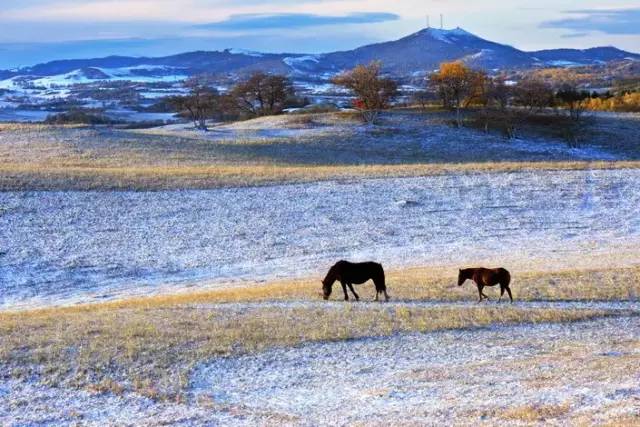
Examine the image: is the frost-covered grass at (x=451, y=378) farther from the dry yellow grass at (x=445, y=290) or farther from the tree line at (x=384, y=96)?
the tree line at (x=384, y=96)

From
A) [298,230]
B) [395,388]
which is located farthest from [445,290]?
[298,230]

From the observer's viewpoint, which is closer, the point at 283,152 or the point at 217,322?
the point at 217,322

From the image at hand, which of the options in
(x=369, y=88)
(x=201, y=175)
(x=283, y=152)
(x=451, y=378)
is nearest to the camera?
(x=451, y=378)

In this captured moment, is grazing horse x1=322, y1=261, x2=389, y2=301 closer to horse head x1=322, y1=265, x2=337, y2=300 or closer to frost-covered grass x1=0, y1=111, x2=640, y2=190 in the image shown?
horse head x1=322, y1=265, x2=337, y2=300

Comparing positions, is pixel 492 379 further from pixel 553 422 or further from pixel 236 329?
pixel 236 329

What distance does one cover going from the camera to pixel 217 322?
18188 mm

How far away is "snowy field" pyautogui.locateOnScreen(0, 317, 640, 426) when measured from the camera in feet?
38.3

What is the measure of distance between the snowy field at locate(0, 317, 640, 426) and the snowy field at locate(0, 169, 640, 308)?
12287 mm

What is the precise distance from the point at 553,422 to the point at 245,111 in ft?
300

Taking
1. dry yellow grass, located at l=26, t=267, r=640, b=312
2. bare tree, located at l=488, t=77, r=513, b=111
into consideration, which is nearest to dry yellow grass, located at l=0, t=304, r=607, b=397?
dry yellow grass, located at l=26, t=267, r=640, b=312

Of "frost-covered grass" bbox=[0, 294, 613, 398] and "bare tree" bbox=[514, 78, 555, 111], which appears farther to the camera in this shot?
"bare tree" bbox=[514, 78, 555, 111]

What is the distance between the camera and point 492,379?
13.5 meters

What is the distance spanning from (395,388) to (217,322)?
6.15 m

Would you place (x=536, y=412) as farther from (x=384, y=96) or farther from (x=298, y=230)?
(x=384, y=96)
